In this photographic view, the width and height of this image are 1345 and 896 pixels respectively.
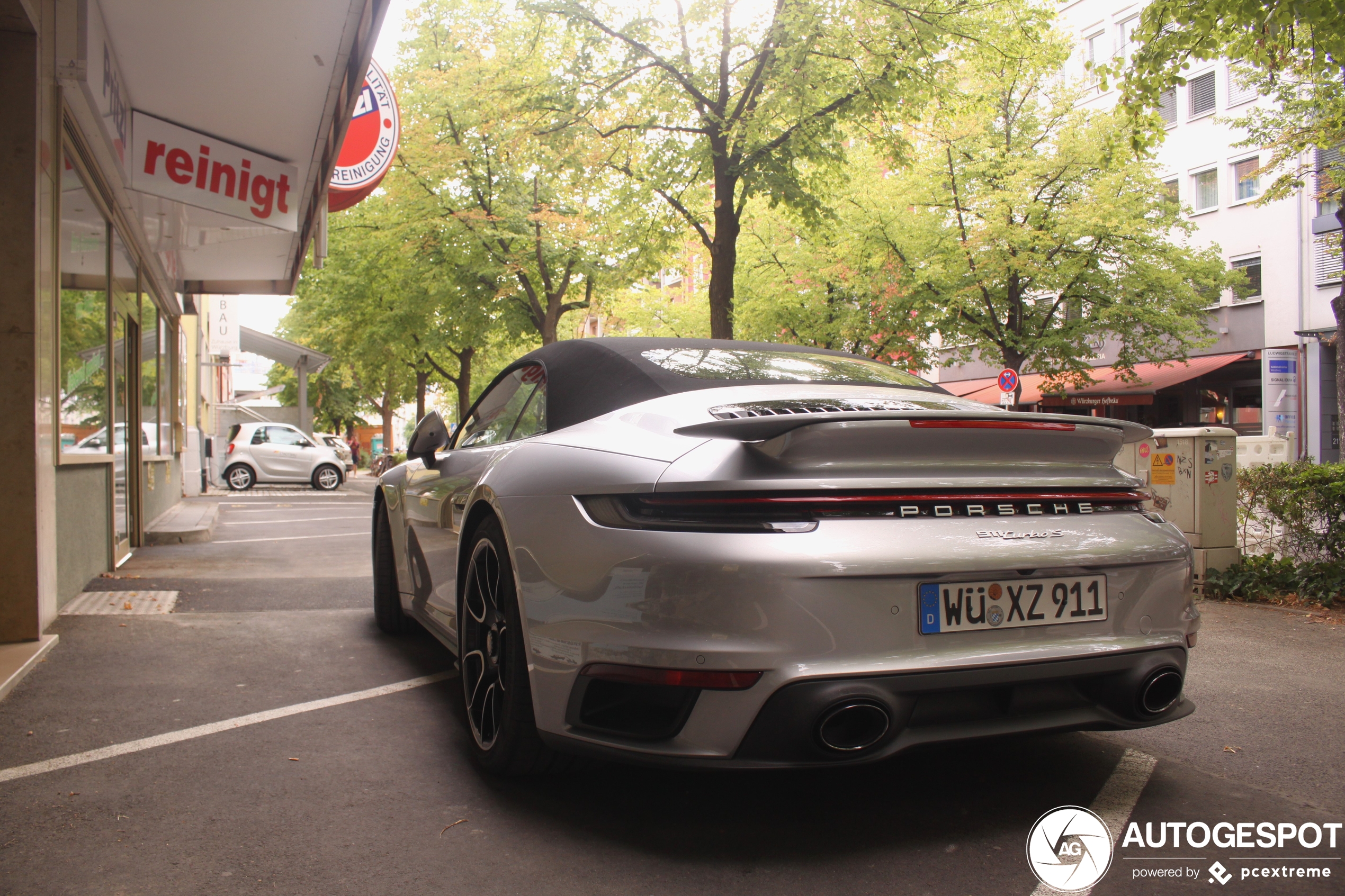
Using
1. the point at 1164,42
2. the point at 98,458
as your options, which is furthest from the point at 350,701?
the point at 1164,42

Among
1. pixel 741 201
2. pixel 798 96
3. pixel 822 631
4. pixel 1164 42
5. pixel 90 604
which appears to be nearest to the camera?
pixel 822 631

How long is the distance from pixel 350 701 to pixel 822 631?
2.44 meters

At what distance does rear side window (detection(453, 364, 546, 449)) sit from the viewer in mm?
3724

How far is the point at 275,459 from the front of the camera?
972 inches

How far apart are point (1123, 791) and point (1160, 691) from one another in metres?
0.49

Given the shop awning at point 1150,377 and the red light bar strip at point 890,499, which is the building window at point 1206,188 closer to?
the shop awning at point 1150,377

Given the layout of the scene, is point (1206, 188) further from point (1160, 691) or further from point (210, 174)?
point (1160, 691)

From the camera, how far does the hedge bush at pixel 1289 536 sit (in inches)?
269

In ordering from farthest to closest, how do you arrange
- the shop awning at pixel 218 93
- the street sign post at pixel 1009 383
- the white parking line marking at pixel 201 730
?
the street sign post at pixel 1009 383
the shop awning at pixel 218 93
the white parking line marking at pixel 201 730

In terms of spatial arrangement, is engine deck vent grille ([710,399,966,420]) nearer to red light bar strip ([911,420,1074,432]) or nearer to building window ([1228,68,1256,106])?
red light bar strip ([911,420,1074,432])

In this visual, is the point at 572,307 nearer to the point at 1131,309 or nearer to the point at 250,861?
the point at 1131,309

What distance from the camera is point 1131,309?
71.3 feet

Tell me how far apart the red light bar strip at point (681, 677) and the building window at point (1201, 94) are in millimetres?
32353

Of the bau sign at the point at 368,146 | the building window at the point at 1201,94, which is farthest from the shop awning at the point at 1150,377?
the bau sign at the point at 368,146
